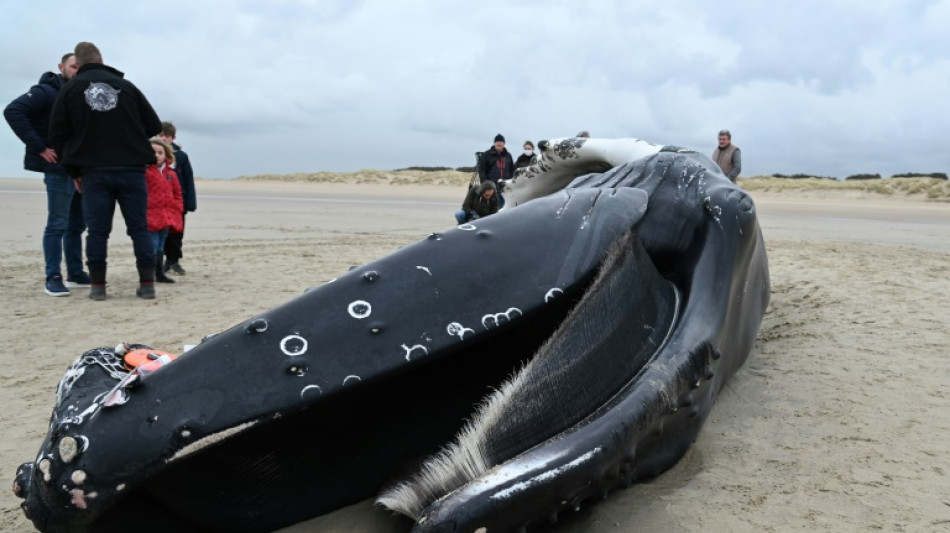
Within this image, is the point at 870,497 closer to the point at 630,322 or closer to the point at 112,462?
the point at 630,322

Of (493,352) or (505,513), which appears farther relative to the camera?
(493,352)

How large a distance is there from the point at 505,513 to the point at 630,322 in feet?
2.78

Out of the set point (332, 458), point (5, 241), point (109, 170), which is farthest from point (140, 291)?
point (5, 241)

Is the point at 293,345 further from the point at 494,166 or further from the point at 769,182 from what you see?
the point at 769,182

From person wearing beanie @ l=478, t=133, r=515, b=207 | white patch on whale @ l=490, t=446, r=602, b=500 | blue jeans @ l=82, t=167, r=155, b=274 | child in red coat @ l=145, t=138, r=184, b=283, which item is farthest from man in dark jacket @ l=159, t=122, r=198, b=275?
Result: white patch on whale @ l=490, t=446, r=602, b=500

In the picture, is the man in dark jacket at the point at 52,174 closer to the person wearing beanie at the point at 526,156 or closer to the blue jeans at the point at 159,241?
the blue jeans at the point at 159,241

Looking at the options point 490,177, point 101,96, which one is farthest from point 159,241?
point 490,177

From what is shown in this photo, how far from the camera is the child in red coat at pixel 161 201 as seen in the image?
8.23 m

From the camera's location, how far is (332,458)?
7.23 ft

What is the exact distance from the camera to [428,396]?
7.58ft

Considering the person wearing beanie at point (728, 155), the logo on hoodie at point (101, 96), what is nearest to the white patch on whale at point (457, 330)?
the logo on hoodie at point (101, 96)

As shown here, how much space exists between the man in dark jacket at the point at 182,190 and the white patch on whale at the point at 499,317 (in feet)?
24.3

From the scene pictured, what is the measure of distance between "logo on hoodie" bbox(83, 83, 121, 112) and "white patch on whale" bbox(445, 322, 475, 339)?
5514 mm

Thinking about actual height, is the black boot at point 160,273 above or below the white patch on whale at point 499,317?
below
